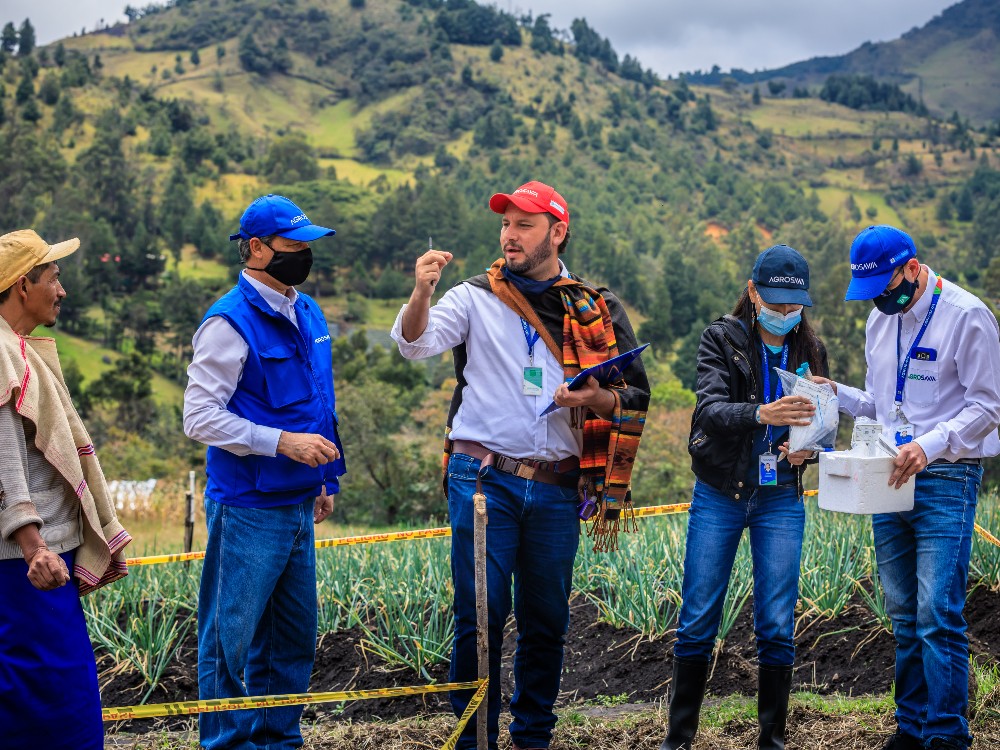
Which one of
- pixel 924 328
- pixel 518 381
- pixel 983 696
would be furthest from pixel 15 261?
pixel 983 696

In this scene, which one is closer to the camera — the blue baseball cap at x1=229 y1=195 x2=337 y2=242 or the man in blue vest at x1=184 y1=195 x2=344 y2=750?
the man in blue vest at x1=184 y1=195 x2=344 y2=750

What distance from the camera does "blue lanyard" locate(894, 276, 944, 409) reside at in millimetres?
4258

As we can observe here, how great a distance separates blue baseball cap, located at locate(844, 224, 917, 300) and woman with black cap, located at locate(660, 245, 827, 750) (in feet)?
0.66

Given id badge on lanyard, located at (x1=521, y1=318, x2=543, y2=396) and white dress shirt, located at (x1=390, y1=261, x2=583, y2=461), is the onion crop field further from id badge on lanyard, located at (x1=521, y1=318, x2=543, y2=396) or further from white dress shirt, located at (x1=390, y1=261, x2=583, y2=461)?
id badge on lanyard, located at (x1=521, y1=318, x2=543, y2=396)

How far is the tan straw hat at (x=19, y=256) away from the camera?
3312 mm

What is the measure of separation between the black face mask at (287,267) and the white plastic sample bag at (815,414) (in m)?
1.80

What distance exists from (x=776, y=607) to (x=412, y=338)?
1.69 m

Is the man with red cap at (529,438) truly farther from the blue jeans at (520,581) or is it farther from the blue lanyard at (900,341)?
the blue lanyard at (900,341)

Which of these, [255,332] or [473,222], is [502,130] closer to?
[473,222]

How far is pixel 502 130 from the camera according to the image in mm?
125062

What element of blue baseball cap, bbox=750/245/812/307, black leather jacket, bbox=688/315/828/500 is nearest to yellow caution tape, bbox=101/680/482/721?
black leather jacket, bbox=688/315/828/500

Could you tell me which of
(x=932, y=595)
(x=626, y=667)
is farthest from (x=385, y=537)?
(x=932, y=595)

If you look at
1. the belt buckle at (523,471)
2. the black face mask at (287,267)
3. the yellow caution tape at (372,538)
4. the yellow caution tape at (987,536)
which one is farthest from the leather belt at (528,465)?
the yellow caution tape at (987,536)

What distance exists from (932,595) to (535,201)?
206 centimetres
